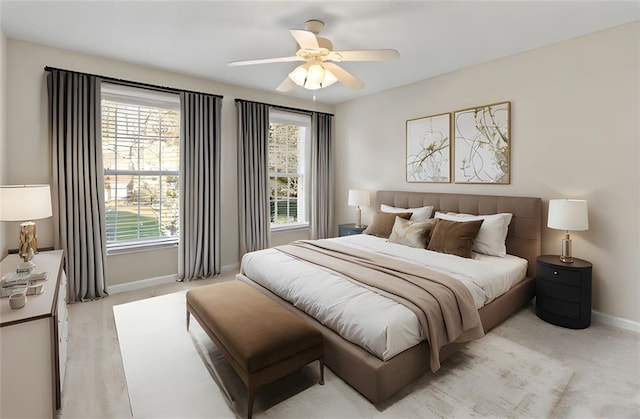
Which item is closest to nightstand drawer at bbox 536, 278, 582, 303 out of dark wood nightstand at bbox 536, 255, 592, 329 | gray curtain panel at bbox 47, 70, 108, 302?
dark wood nightstand at bbox 536, 255, 592, 329

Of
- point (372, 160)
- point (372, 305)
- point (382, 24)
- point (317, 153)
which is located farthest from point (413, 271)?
point (317, 153)

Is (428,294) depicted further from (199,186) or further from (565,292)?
(199,186)

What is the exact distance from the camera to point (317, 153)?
552 cm

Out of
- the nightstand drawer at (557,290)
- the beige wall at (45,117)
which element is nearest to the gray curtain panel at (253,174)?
the beige wall at (45,117)

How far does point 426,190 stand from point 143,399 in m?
3.89

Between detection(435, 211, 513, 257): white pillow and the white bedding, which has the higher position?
detection(435, 211, 513, 257): white pillow

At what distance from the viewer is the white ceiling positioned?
2.52 m

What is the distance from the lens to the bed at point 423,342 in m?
1.90

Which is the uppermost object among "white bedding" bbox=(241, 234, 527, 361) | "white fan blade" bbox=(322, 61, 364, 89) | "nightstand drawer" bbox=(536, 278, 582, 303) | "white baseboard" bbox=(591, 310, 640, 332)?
"white fan blade" bbox=(322, 61, 364, 89)

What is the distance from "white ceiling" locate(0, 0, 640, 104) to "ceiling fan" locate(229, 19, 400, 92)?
302 mm

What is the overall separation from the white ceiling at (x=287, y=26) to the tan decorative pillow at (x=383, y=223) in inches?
74.5

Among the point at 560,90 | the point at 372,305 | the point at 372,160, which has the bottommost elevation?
the point at 372,305

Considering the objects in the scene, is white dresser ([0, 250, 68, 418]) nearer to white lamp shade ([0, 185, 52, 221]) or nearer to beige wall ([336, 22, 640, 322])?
white lamp shade ([0, 185, 52, 221])

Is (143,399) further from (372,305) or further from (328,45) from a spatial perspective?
(328,45)
